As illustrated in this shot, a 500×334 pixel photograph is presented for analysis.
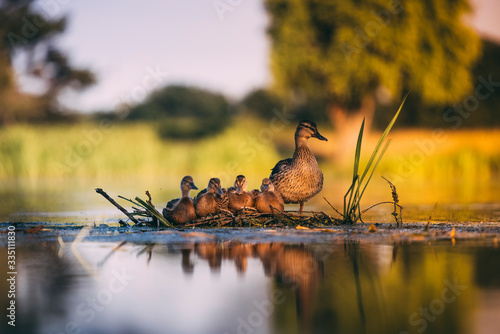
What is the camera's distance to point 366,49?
106ft

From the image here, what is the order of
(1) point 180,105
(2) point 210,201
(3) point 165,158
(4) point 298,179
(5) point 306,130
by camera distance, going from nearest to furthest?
(2) point 210,201 < (4) point 298,179 < (5) point 306,130 < (3) point 165,158 < (1) point 180,105

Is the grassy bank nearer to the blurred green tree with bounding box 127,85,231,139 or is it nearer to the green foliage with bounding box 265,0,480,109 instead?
the green foliage with bounding box 265,0,480,109

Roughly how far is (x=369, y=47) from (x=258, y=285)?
29291 millimetres

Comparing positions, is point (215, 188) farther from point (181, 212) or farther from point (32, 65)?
point (32, 65)

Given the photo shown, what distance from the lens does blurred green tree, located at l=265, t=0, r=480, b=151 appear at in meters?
31.6

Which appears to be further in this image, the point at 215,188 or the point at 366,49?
the point at 366,49

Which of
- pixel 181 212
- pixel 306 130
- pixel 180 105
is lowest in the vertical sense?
pixel 181 212

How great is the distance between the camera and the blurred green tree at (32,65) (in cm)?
4641

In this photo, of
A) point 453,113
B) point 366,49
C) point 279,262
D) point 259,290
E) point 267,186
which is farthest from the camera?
point 453,113

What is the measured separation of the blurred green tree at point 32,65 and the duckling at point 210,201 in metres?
41.3

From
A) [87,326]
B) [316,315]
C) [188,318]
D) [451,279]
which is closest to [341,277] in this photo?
[451,279]

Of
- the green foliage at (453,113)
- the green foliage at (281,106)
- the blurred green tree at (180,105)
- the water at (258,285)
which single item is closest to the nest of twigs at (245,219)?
the water at (258,285)

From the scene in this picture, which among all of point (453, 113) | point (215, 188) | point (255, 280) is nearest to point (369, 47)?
point (453, 113)

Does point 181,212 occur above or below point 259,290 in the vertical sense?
above
